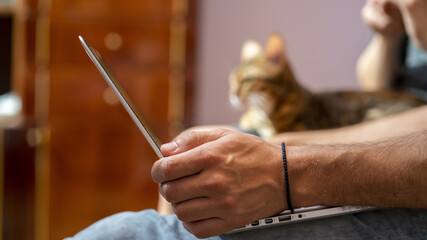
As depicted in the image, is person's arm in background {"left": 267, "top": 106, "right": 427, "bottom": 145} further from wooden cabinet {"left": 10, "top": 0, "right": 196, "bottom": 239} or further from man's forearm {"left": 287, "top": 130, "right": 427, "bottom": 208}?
wooden cabinet {"left": 10, "top": 0, "right": 196, "bottom": 239}

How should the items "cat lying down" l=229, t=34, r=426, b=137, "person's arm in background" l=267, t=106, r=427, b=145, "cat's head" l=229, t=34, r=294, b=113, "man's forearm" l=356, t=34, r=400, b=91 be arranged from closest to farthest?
"person's arm in background" l=267, t=106, r=427, b=145, "man's forearm" l=356, t=34, r=400, b=91, "cat lying down" l=229, t=34, r=426, b=137, "cat's head" l=229, t=34, r=294, b=113

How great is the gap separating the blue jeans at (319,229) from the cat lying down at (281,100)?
0.92 metres

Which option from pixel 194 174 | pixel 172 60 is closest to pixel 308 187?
pixel 194 174

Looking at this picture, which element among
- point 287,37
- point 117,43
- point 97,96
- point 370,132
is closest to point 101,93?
point 97,96

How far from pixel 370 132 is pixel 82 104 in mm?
1462

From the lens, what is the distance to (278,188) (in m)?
0.51

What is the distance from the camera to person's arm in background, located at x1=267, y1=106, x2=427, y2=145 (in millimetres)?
688

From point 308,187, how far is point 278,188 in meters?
0.04

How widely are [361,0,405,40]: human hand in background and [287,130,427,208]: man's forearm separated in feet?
2.15

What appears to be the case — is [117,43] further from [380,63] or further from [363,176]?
[363,176]

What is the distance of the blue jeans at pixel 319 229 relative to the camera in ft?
1.68

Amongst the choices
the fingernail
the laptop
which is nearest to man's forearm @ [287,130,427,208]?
the laptop

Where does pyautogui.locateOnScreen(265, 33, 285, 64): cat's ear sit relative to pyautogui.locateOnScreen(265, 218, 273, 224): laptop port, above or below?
above

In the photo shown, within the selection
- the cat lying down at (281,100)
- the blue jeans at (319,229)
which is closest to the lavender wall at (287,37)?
the cat lying down at (281,100)
